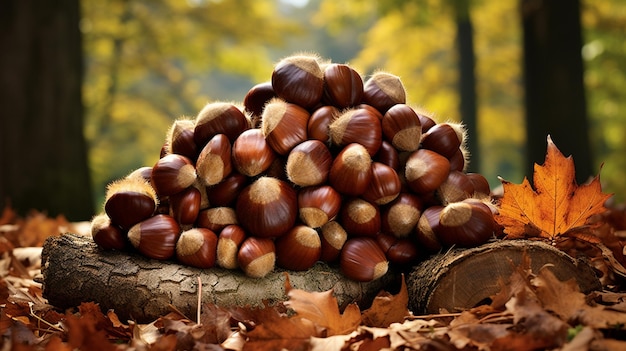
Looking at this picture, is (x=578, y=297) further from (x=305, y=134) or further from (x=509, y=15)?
(x=509, y=15)

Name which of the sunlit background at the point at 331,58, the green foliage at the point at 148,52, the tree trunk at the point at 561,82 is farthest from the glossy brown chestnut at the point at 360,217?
the green foliage at the point at 148,52

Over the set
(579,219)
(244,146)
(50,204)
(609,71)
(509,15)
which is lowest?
(50,204)

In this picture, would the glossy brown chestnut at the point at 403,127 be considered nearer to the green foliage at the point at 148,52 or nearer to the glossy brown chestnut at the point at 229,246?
the glossy brown chestnut at the point at 229,246

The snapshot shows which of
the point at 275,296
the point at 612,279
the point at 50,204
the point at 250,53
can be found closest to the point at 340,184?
the point at 275,296

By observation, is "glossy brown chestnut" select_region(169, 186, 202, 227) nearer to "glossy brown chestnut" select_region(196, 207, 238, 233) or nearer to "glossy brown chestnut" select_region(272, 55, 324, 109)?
"glossy brown chestnut" select_region(196, 207, 238, 233)

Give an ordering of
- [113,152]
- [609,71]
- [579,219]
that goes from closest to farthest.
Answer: [579,219]
[609,71]
[113,152]

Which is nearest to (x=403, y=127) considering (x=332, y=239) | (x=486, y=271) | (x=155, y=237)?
(x=332, y=239)

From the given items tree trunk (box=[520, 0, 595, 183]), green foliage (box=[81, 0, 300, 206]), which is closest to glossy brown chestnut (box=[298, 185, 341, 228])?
tree trunk (box=[520, 0, 595, 183])

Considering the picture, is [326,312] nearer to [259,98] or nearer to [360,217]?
[360,217]
